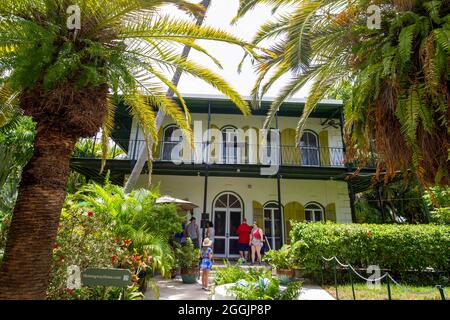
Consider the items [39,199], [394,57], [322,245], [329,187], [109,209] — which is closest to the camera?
[394,57]

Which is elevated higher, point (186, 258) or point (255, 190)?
point (255, 190)

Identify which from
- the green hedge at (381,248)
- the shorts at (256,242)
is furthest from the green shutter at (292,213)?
the green hedge at (381,248)

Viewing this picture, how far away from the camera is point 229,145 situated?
14.5 meters

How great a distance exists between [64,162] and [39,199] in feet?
1.77

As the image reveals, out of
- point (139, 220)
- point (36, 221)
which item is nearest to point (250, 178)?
point (139, 220)

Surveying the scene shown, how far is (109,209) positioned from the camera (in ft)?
21.0

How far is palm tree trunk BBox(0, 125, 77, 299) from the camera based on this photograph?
117 inches

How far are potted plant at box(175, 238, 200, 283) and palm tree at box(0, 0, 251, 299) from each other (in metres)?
5.29

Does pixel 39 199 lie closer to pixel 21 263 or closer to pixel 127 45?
pixel 21 263

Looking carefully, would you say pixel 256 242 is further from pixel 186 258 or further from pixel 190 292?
pixel 190 292

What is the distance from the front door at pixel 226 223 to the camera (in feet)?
43.8

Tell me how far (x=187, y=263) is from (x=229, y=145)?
7516 millimetres

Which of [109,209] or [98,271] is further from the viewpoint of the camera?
[109,209]
